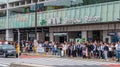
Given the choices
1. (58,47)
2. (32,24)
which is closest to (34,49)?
(58,47)

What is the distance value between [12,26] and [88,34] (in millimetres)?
23922

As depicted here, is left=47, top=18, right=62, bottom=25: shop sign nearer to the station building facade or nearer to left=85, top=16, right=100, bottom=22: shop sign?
the station building facade

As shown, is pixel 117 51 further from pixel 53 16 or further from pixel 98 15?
pixel 53 16

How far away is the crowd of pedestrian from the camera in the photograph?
32906 mm

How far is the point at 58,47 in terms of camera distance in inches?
1576

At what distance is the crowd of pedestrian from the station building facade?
9321 millimetres

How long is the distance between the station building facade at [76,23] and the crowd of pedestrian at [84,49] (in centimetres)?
932

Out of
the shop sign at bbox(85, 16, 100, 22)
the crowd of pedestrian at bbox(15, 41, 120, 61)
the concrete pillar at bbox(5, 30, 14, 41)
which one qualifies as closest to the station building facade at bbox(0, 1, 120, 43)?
the shop sign at bbox(85, 16, 100, 22)

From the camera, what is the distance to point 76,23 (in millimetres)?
54344

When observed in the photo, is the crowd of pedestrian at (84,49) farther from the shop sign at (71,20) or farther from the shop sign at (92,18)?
the shop sign at (71,20)

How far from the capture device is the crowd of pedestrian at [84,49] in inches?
1296

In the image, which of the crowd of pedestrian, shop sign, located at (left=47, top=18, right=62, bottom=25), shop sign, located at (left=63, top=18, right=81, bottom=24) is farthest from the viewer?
shop sign, located at (left=47, top=18, right=62, bottom=25)

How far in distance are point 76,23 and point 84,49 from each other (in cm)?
1956

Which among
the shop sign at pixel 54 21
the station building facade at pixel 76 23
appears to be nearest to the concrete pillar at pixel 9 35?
the station building facade at pixel 76 23
